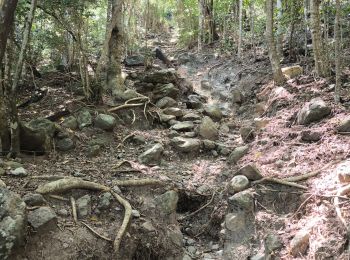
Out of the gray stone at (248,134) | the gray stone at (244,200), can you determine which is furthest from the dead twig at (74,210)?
the gray stone at (248,134)

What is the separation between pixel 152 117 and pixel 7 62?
3.96 m

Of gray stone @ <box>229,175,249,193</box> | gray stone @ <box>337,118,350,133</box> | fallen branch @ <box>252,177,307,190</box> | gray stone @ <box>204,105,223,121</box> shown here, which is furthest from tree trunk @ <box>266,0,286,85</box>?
fallen branch @ <box>252,177,307,190</box>

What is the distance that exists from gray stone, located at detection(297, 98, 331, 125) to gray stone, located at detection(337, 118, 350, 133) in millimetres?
808

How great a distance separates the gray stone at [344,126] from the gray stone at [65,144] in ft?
15.7

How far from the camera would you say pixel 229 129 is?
32.4 ft

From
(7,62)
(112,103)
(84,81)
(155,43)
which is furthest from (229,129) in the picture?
(155,43)

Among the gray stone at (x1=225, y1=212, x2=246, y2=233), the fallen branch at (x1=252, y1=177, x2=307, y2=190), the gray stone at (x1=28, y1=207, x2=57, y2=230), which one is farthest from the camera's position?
the gray stone at (x1=225, y1=212, x2=246, y2=233)

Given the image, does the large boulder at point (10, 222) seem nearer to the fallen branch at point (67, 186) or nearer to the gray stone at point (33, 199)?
the gray stone at point (33, 199)

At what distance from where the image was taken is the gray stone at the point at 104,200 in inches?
218

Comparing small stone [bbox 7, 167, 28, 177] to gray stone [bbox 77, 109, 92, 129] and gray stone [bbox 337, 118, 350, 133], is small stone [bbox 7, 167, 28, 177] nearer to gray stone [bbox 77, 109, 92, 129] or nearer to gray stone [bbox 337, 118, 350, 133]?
gray stone [bbox 77, 109, 92, 129]

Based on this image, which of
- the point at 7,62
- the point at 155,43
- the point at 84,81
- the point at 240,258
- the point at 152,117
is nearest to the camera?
the point at 240,258

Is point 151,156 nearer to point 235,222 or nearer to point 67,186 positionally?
point 67,186

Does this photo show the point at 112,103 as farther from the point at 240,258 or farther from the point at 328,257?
the point at 328,257

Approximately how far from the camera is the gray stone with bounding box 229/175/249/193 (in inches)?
236
